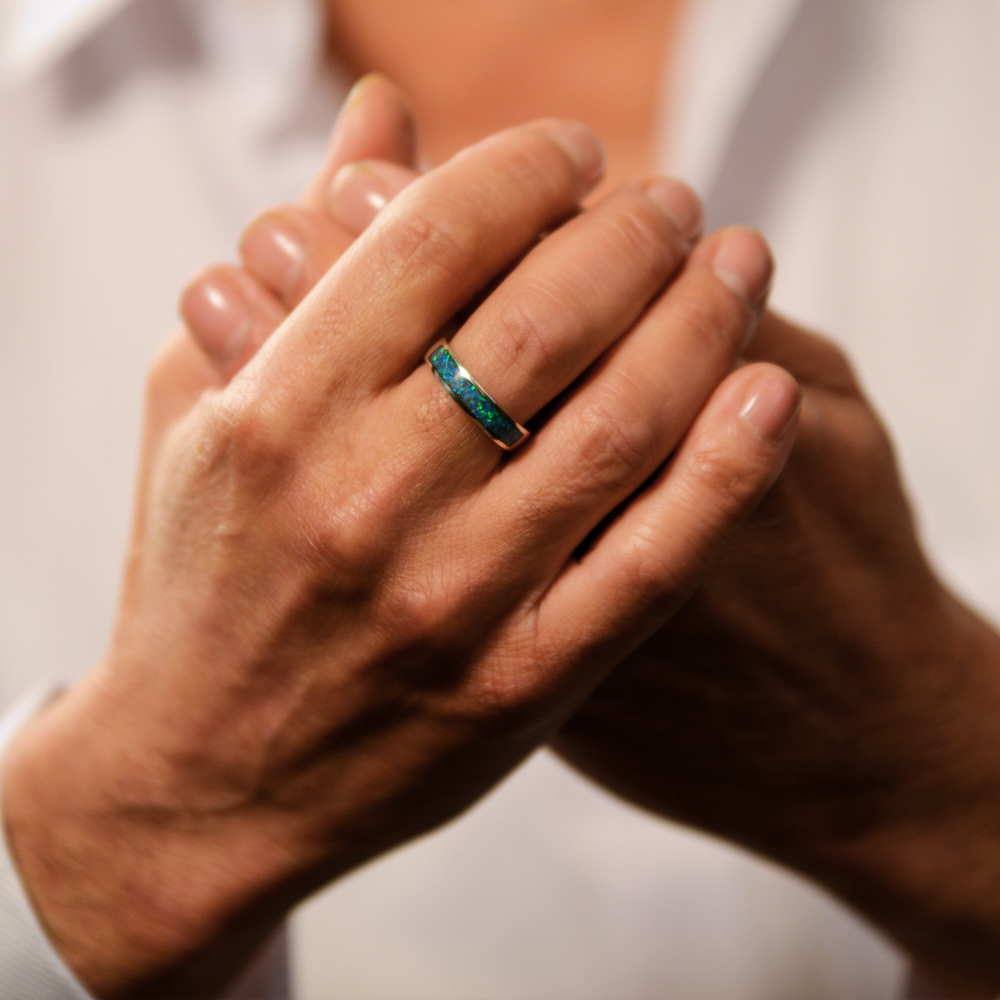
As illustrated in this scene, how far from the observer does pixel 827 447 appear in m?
Answer: 0.71

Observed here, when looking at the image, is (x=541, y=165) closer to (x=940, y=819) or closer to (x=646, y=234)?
(x=646, y=234)

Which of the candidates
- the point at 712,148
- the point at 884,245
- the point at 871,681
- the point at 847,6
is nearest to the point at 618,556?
the point at 871,681

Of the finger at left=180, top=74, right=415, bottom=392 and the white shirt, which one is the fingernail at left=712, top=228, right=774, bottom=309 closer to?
the finger at left=180, top=74, right=415, bottom=392

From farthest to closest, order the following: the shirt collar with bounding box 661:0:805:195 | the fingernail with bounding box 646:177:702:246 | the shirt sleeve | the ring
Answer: the shirt collar with bounding box 661:0:805:195, the shirt sleeve, the fingernail with bounding box 646:177:702:246, the ring

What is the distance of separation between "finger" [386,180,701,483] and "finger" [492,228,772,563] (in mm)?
19

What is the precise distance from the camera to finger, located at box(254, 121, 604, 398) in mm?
606

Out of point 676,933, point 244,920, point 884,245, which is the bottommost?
point 676,933

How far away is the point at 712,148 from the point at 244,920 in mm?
1139

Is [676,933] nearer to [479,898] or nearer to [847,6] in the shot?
[479,898]

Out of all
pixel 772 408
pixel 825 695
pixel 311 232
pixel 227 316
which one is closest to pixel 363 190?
pixel 311 232

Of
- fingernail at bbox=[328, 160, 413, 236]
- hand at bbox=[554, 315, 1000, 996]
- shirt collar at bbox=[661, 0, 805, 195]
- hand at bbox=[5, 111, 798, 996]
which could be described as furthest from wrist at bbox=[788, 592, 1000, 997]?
shirt collar at bbox=[661, 0, 805, 195]

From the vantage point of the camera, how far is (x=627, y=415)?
61cm

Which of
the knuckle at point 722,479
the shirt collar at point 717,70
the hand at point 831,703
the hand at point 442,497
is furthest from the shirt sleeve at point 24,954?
the shirt collar at point 717,70

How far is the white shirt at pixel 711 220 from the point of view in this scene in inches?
52.4
